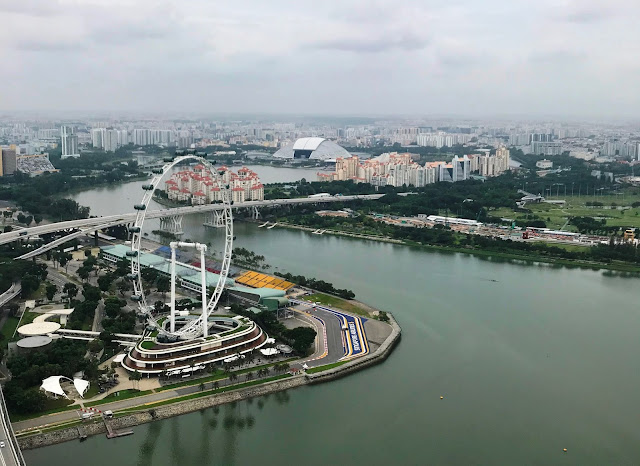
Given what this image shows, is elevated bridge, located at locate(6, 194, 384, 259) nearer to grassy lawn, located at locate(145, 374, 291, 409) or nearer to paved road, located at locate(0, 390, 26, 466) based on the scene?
grassy lawn, located at locate(145, 374, 291, 409)

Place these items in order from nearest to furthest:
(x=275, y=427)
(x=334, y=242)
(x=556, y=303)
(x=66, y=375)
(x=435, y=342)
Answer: (x=275, y=427), (x=66, y=375), (x=435, y=342), (x=556, y=303), (x=334, y=242)

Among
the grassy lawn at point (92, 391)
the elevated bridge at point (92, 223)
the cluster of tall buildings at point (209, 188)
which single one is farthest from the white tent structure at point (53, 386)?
the cluster of tall buildings at point (209, 188)

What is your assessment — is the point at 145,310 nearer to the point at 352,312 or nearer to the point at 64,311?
the point at 64,311

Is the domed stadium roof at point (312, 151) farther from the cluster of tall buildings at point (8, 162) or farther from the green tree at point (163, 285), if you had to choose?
the green tree at point (163, 285)

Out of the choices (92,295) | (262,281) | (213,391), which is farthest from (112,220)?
(213,391)

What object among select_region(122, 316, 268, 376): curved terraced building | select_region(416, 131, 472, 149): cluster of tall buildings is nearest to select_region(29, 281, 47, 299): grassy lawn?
select_region(122, 316, 268, 376): curved terraced building

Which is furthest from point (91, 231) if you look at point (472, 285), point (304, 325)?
point (472, 285)
